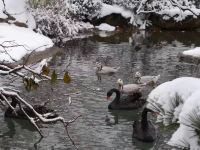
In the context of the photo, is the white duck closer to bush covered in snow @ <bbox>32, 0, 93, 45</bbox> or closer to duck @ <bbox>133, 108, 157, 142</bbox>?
duck @ <bbox>133, 108, 157, 142</bbox>

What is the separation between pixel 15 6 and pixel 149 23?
14.5 metres

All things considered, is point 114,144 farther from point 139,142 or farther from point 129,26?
point 129,26

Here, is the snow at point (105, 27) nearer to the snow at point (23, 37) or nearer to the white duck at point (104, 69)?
the snow at point (23, 37)

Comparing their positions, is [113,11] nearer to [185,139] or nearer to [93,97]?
[93,97]

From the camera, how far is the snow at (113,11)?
133 feet

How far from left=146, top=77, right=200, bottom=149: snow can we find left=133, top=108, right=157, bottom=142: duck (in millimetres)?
6905

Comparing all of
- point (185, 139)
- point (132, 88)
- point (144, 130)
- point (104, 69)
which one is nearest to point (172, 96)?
point (185, 139)

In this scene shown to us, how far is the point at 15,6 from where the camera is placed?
99.8 feet

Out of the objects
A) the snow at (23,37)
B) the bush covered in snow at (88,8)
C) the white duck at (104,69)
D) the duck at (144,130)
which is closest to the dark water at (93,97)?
the duck at (144,130)

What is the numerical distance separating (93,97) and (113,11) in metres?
27.1

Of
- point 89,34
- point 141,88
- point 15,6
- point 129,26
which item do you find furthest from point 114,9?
point 141,88

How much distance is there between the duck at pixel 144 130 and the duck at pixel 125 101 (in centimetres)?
279

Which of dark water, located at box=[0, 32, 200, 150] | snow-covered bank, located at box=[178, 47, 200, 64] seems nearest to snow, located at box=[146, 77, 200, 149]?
dark water, located at box=[0, 32, 200, 150]

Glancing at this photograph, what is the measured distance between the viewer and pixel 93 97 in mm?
14609
